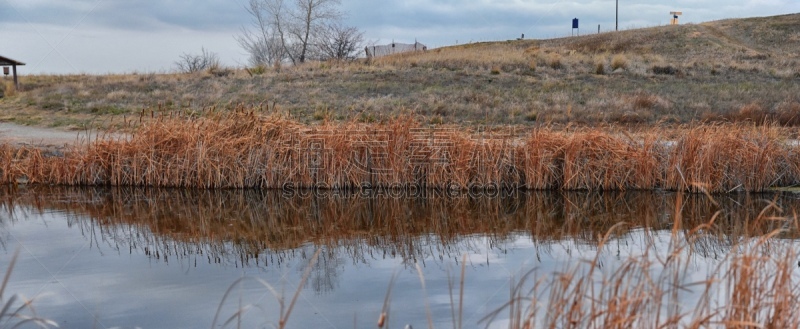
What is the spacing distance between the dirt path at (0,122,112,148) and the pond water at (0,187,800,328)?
2186mm

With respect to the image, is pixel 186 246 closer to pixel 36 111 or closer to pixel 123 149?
pixel 123 149

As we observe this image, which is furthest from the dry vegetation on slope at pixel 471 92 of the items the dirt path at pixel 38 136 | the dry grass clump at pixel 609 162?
the dry grass clump at pixel 609 162

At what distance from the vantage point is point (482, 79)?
25328mm

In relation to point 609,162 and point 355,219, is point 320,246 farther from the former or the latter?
point 609,162

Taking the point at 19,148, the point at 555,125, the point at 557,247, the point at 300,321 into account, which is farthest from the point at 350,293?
the point at 555,125

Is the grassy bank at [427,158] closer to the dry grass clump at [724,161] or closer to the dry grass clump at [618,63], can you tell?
the dry grass clump at [724,161]

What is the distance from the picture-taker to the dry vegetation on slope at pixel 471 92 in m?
19.1

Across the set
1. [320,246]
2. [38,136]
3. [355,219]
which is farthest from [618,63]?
[320,246]

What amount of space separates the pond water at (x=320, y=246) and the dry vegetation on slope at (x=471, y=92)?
4371 millimetres

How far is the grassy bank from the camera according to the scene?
37.6 ft

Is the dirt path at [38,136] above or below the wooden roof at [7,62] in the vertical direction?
below

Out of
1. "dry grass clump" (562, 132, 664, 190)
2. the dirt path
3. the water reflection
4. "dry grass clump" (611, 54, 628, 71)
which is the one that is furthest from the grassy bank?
"dry grass clump" (611, 54, 628, 71)

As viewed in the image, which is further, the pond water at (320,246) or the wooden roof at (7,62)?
the wooden roof at (7,62)

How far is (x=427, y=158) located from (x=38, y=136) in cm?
880
